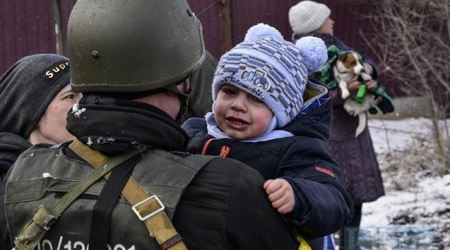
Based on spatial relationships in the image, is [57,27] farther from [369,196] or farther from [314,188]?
[314,188]

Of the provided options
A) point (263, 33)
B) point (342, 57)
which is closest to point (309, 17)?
point (342, 57)

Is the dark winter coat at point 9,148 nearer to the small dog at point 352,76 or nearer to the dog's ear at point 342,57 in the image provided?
the small dog at point 352,76

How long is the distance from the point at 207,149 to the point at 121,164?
83 cm

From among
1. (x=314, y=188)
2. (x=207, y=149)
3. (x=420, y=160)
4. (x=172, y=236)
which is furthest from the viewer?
(x=420, y=160)

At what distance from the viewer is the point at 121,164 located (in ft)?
6.99

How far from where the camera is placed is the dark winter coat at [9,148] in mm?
3166

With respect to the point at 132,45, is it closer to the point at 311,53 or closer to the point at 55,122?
the point at 311,53

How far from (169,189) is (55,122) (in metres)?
1.47

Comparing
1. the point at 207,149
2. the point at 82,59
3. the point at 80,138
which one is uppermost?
the point at 82,59

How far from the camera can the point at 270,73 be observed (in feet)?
9.34

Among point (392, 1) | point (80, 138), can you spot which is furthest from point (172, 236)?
point (392, 1)

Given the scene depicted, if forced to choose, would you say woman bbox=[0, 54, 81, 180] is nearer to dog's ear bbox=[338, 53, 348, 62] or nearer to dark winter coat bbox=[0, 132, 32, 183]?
dark winter coat bbox=[0, 132, 32, 183]

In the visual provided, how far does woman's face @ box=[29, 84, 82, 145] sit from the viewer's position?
3.40 m

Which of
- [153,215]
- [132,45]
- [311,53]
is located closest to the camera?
[153,215]
